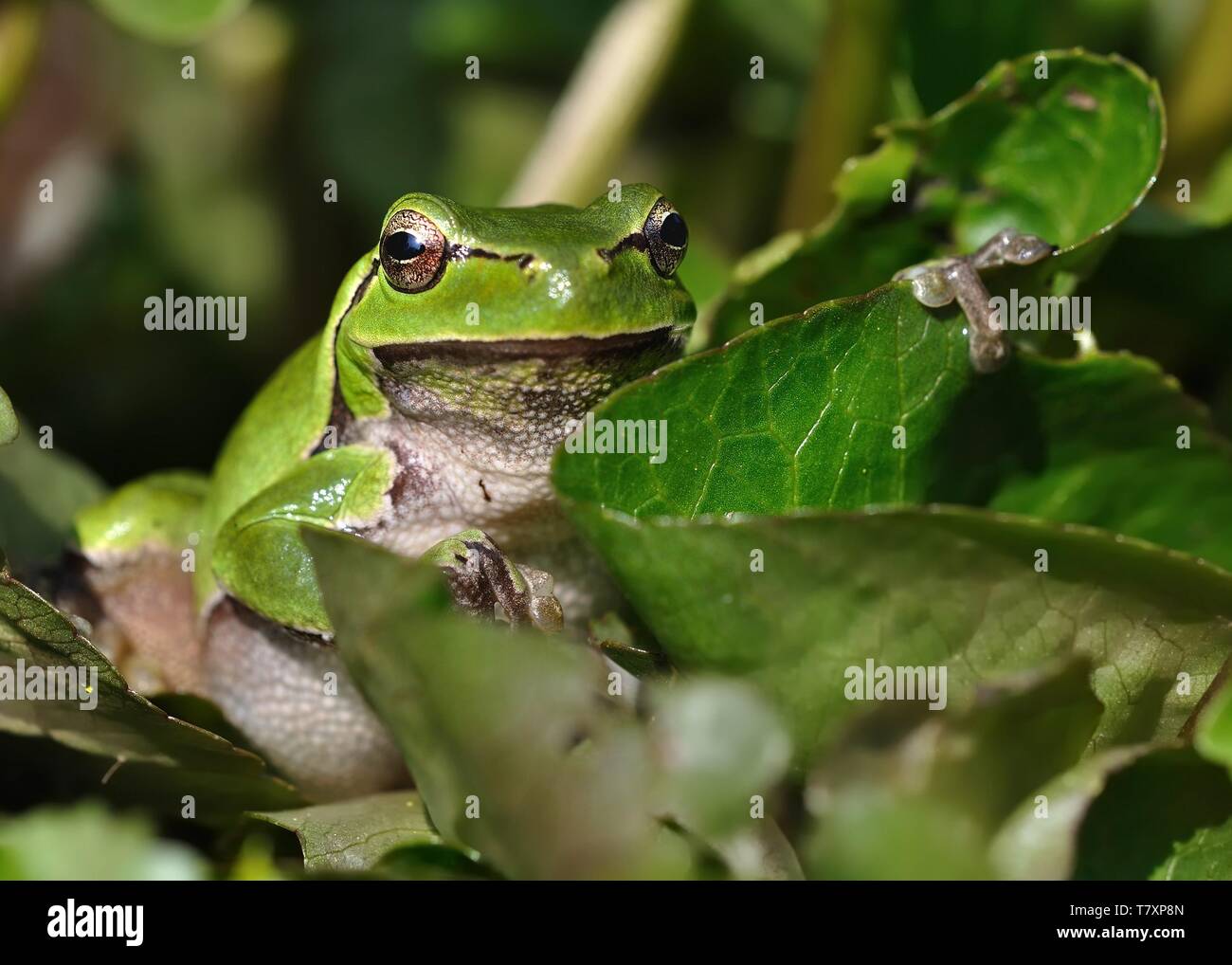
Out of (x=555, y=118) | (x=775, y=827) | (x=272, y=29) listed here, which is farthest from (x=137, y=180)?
(x=775, y=827)

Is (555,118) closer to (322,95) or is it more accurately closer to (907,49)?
(907,49)

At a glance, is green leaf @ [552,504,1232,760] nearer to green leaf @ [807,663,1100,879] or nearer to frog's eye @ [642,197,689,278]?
green leaf @ [807,663,1100,879]

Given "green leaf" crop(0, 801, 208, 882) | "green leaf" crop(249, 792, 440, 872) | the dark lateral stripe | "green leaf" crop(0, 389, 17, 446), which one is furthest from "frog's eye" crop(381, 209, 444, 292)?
"green leaf" crop(0, 801, 208, 882)

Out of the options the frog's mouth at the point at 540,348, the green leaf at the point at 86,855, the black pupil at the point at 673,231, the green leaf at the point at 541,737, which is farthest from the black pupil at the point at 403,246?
the green leaf at the point at 86,855

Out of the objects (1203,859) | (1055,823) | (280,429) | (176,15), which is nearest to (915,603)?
(1055,823)

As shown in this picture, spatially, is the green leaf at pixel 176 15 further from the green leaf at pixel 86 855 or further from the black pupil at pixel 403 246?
the green leaf at pixel 86 855

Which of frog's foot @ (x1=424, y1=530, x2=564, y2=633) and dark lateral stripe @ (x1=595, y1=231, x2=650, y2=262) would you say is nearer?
frog's foot @ (x1=424, y1=530, x2=564, y2=633)

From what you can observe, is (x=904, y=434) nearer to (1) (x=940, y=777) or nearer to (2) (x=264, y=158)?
(1) (x=940, y=777)
